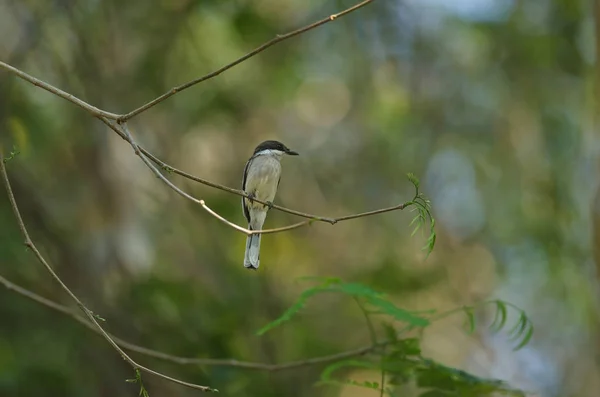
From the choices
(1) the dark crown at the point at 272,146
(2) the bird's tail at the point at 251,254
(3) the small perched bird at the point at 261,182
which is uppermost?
(1) the dark crown at the point at 272,146

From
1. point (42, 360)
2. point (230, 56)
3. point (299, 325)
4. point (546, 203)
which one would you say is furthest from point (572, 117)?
point (42, 360)

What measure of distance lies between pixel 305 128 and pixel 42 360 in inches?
232

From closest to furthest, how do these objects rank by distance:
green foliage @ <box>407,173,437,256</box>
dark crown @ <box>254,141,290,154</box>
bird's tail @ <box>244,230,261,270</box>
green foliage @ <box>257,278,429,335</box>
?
1. green foliage @ <box>407,173,437,256</box>
2. green foliage @ <box>257,278,429,335</box>
3. bird's tail @ <box>244,230,261,270</box>
4. dark crown @ <box>254,141,290,154</box>

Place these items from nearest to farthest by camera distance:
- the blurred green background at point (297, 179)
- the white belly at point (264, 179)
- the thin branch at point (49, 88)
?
1. the thin branch at point (49, 88)
2. the white belly at point (264, 179)
3. the blurred green background at point (297, 179)

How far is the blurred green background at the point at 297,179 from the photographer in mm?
6102

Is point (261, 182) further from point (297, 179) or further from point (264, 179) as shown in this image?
point (297, 179)

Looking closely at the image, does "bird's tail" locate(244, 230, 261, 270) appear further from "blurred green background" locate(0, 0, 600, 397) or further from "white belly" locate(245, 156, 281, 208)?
"blurred green background" locate(0, 0, 600, 397)

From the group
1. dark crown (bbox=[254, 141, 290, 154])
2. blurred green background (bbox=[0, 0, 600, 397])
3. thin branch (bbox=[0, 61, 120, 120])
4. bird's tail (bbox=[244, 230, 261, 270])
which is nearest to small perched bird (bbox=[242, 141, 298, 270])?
dark crown (bbox=[254, 141, 290, 154])

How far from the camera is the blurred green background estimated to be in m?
6.10

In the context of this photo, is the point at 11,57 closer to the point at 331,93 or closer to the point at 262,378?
the point at 262,378

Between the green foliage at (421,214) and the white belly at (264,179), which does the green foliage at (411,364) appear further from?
the white belly at (264,179)

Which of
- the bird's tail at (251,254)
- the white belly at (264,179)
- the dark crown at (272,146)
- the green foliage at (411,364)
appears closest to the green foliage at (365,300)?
the green foliage at (411,364)

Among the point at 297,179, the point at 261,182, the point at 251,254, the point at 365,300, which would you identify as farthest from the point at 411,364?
the point at 297,179

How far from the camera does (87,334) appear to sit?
5.94 m
